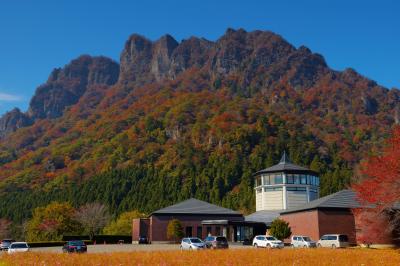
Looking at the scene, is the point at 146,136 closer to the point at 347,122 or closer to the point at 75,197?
the point at 75,197

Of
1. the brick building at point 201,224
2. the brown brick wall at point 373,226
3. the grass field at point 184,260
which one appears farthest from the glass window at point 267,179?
the grass field at point 184,260

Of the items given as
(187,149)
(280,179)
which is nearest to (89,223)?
(280,179)

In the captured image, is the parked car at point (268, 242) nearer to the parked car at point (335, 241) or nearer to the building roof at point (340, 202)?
the parked car at point (335, 241)

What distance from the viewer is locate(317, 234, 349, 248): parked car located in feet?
163

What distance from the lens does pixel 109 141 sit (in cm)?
17688

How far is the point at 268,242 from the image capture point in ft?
162

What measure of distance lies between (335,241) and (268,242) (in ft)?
23.5

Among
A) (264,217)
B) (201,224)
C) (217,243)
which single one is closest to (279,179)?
(264,217)

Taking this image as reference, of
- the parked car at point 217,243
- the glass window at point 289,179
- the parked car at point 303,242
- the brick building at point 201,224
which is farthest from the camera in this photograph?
the glass window at point 289,179

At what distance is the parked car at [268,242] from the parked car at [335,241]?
17.0 feet

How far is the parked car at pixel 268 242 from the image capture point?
4862 centimetres

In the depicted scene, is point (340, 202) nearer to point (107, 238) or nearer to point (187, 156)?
point (107, 238)

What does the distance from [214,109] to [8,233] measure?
9568 centimetres

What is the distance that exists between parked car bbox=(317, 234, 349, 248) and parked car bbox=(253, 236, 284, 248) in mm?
5188
